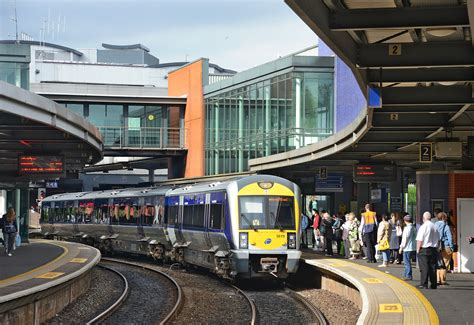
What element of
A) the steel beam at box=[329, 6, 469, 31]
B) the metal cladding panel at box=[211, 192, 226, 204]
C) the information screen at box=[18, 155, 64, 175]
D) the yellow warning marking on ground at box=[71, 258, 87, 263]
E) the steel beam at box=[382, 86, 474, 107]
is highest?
the steel beam at box=[329, 6, 469, 31]

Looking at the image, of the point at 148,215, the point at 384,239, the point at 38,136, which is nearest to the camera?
the point at 384,239

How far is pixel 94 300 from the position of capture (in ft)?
64.9

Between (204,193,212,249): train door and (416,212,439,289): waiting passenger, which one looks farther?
(204,193,212,249): train door

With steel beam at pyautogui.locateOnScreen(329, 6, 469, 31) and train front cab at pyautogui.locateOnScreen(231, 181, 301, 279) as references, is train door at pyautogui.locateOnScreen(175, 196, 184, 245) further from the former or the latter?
steel beam at pyautogui.locateOnScreen(329, 6, 469, 31)

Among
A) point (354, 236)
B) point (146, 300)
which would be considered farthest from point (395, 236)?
point (146, 300)

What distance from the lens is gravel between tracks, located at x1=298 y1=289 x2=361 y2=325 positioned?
52.8 feet

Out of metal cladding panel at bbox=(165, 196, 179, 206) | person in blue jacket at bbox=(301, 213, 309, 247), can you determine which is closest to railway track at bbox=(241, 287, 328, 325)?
metal cladding panel at bbox=(165, 196, 179, 206)

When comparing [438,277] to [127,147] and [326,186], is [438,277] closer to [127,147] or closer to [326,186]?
[326,186]

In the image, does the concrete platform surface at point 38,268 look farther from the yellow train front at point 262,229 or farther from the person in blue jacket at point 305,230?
the person in blue jacket at point 305,230

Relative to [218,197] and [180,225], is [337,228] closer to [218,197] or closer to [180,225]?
[180,225]

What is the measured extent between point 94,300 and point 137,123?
31122 millimetres

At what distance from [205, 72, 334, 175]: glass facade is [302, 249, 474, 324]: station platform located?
15916 mm

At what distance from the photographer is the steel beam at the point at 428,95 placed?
15500mm

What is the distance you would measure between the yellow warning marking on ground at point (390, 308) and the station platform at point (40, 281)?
587 cm
